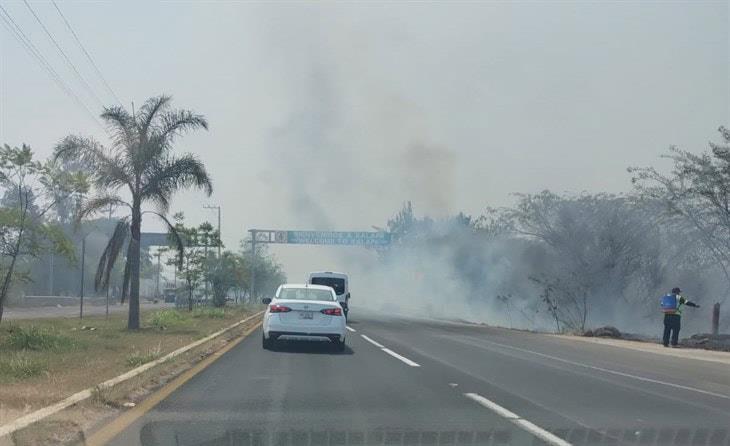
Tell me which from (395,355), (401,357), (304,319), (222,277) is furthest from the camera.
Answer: (222,277)

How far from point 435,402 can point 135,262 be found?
18751 millimetres

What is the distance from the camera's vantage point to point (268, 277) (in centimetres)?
9188

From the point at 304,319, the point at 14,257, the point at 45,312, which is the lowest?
the point at 45,312

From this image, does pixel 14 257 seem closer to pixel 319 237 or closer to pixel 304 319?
pixel 304 319

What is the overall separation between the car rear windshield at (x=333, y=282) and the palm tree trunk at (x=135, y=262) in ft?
42.3

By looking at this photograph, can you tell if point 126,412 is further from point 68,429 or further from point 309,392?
point 309,392

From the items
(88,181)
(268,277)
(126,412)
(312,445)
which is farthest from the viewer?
(268,277)

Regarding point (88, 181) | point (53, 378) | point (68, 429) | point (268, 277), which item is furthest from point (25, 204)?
point (268, 277)

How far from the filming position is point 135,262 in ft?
93.2

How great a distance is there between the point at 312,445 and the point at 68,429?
2.62 metres

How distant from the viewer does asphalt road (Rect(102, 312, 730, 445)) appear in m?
9.23

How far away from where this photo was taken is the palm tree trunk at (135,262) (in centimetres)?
2827

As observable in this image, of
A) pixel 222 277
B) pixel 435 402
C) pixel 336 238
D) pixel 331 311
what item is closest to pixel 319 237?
pixel 336 238

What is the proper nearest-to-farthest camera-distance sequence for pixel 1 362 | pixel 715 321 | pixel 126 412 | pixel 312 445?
pixel 312 445
pixel 126 412
pixel 1 362
pixel 715 321
